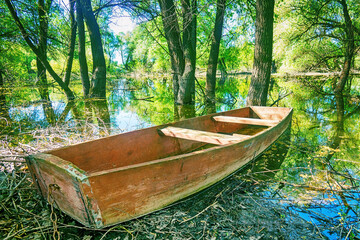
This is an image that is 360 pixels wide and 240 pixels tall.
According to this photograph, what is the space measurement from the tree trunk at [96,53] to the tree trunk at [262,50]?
641 cm

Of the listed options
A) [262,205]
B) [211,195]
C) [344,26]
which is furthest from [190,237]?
[344,26]

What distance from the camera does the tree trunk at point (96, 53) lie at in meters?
8.31

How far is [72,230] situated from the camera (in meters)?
1.89

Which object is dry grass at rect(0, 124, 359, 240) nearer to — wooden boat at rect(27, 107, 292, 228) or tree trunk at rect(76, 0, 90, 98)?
wooden boat at rect(27, 107, 292, 228)

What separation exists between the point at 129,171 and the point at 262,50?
5.45 m

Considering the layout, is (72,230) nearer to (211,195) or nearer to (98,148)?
(98,148)

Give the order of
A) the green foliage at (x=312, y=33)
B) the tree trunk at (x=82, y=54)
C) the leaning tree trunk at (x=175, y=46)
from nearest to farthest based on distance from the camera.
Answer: the leaning tree trunk at (x=175, y=46), the tree trunk at (x=82, y=54), the green foliage at (x=312, y=33)

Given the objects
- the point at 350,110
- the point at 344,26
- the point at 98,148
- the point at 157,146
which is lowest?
the point at 350,110

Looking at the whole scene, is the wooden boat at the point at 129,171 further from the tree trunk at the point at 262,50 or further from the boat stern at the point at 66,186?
the tree trunk at the point at 262,50

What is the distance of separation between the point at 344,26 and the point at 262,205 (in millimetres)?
12288

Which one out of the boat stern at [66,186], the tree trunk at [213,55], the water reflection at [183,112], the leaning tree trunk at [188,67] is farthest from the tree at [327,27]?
the boat stern at [66,186]

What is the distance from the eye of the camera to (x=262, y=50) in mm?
5754

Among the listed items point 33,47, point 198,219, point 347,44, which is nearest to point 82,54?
point 33,47

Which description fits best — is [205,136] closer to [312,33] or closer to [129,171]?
[129,171]
